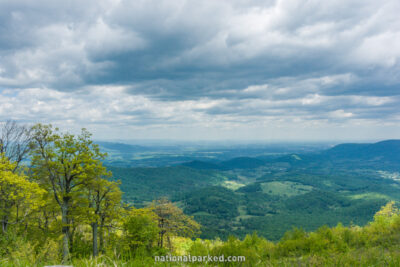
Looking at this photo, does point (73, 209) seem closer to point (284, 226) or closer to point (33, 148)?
point (33, 148)

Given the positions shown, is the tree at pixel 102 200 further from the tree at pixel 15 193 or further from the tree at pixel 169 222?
the tree at pixel 169 222

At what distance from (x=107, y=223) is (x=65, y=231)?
16.0ft

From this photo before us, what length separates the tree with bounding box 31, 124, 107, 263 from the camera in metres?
25.0

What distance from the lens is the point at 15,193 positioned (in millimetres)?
22547

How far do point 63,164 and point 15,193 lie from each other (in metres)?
4.86

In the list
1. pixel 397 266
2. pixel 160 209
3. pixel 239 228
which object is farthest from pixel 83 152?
pixel 239 228

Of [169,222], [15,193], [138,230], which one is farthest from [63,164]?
[169,222]

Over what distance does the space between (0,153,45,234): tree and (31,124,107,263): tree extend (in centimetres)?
256

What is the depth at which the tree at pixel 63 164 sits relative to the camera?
81.9ft

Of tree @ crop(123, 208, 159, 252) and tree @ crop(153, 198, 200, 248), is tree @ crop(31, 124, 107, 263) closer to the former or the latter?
tree @ crop(123, 208, 159, 252)

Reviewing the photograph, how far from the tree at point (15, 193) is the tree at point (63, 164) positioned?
2557 mm

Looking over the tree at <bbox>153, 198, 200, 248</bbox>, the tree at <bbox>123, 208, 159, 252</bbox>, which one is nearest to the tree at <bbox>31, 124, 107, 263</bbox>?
the tree at <bbox>123, 208, 159, 252</bbox>

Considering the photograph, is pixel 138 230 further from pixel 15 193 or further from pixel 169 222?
pixel 15 193

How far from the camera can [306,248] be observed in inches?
579
